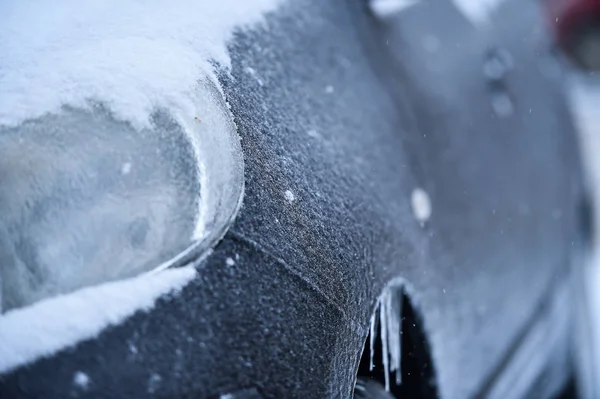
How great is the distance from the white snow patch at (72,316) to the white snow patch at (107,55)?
0.67ft

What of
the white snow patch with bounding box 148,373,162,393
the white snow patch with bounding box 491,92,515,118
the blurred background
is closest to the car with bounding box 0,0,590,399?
the white snow patch with bounding box 148,373,162,393

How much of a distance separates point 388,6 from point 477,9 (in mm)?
380

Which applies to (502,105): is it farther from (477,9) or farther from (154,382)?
(154,382)

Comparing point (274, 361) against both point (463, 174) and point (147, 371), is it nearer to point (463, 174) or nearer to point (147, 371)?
point (147, 371)

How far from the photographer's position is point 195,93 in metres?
0.80

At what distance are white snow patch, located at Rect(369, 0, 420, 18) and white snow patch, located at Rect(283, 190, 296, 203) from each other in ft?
1.80

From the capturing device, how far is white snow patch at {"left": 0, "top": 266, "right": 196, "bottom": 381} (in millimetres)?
642

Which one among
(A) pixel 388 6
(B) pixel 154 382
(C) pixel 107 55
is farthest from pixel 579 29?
(B) pixel 154 382

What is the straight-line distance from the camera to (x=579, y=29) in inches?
116

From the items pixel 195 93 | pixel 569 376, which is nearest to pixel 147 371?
pixel 195 93

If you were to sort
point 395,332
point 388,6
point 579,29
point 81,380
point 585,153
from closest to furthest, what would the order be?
point 81,380 < point 395,332 < point 388,6 < point 585,153 < point 579,29

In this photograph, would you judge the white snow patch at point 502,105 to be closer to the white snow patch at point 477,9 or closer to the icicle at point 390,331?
the white snow patch at point 477,9

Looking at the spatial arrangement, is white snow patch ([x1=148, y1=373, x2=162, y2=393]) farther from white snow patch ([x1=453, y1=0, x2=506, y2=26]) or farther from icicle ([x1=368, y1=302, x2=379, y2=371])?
white snow patch ([x1=453, y1=0, x2=506, y2=26])

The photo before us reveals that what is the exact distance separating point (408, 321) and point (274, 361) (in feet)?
1.26
